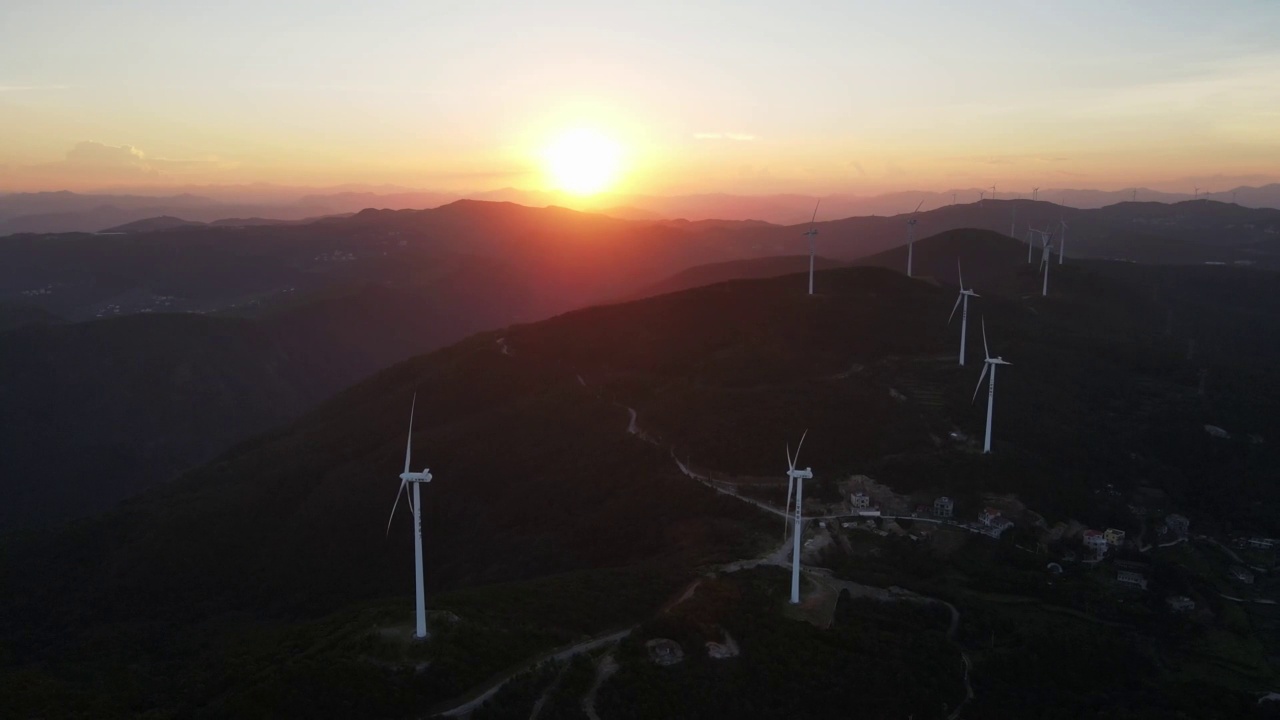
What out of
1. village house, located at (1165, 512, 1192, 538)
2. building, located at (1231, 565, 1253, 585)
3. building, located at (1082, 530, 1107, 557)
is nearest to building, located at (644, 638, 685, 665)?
building, located at (1082, 530, 1107, 557)

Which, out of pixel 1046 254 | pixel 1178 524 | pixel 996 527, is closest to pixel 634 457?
pixel 996 527

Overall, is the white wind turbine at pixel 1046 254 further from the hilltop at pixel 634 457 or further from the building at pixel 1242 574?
the building at pixel 1242 574

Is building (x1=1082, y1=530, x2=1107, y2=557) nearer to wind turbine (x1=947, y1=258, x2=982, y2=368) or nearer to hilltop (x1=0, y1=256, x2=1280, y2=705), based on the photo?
hilltop (x1=0, y1=256, x2=1280, y2=705)

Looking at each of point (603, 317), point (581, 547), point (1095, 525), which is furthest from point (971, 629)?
point (603, 317)

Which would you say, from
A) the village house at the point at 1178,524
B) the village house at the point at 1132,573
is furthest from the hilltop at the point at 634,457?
the village house at the point at 1132,573

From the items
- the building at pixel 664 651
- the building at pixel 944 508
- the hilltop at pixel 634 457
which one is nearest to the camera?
the building at pixel 664 651

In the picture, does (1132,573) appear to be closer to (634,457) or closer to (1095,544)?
(1095,544)

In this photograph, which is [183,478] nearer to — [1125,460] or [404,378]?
[404,378]
